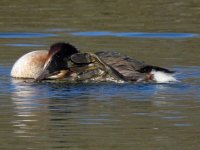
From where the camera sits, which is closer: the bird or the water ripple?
the bird

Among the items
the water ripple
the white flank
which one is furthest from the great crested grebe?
the water ripple

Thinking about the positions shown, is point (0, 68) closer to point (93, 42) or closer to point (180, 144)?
point (93, 42)

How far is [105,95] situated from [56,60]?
1.12 metres

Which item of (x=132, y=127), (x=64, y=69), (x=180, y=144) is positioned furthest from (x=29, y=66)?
(x=180, y=144)

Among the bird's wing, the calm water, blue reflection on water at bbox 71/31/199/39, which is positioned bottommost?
blue reflection on water at bbox 71/31/199/39

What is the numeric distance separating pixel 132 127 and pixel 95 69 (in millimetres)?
2364

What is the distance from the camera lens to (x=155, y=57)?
13172mm

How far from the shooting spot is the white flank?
418 inches

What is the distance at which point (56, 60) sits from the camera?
11062mm

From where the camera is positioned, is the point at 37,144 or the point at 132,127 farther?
the point at 132,127

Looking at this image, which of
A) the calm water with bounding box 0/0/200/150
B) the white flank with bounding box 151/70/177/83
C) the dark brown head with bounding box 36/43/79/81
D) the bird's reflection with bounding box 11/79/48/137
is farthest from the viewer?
the dark brown head with bounding box 36/43/79/81

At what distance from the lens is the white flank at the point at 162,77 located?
1062 centimetres

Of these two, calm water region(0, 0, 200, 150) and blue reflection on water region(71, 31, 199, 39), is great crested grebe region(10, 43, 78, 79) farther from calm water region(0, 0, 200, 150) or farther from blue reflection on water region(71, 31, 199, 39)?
blue reflection on water region(71, 31, 199, 39)

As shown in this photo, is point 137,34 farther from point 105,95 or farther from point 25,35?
point 105,95
